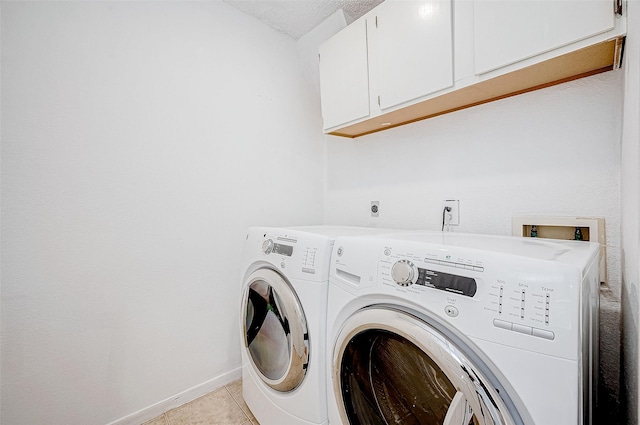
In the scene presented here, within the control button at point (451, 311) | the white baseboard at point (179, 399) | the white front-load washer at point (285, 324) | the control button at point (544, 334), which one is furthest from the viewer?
the white baseboard at point (179, 399)

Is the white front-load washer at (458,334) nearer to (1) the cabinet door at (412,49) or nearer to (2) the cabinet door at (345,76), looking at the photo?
(1) the cabinet door at (412,49)

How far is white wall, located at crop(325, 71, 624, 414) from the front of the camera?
1.07 metres

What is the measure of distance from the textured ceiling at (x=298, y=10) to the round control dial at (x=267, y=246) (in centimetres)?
143

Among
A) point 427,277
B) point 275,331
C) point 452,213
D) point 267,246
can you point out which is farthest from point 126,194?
point 452,213

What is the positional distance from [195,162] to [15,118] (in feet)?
2.30

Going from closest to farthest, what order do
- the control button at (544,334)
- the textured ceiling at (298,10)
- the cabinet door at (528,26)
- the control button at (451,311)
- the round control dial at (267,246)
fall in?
the control button at (544,334), the control button at (451,311), the cabinet door at (528,26), the round control dial at (267,246), the textured ceiling at (298,10)

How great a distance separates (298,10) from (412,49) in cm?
90

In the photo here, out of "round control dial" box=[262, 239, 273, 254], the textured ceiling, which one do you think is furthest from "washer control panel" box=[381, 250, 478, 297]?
the textured ceiling

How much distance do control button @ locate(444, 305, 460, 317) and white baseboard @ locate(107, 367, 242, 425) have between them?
61.3 inches

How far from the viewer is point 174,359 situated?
1533mm

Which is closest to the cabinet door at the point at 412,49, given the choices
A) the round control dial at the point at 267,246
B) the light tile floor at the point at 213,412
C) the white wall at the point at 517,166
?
the white wall at the point at 517,166

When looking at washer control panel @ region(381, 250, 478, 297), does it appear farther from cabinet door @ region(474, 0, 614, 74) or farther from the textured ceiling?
the textured ceiling

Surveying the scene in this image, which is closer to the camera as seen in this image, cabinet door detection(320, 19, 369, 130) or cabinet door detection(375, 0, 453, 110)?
cabinet door detection(375, 0, 453, 110)

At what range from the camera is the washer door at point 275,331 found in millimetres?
1081
